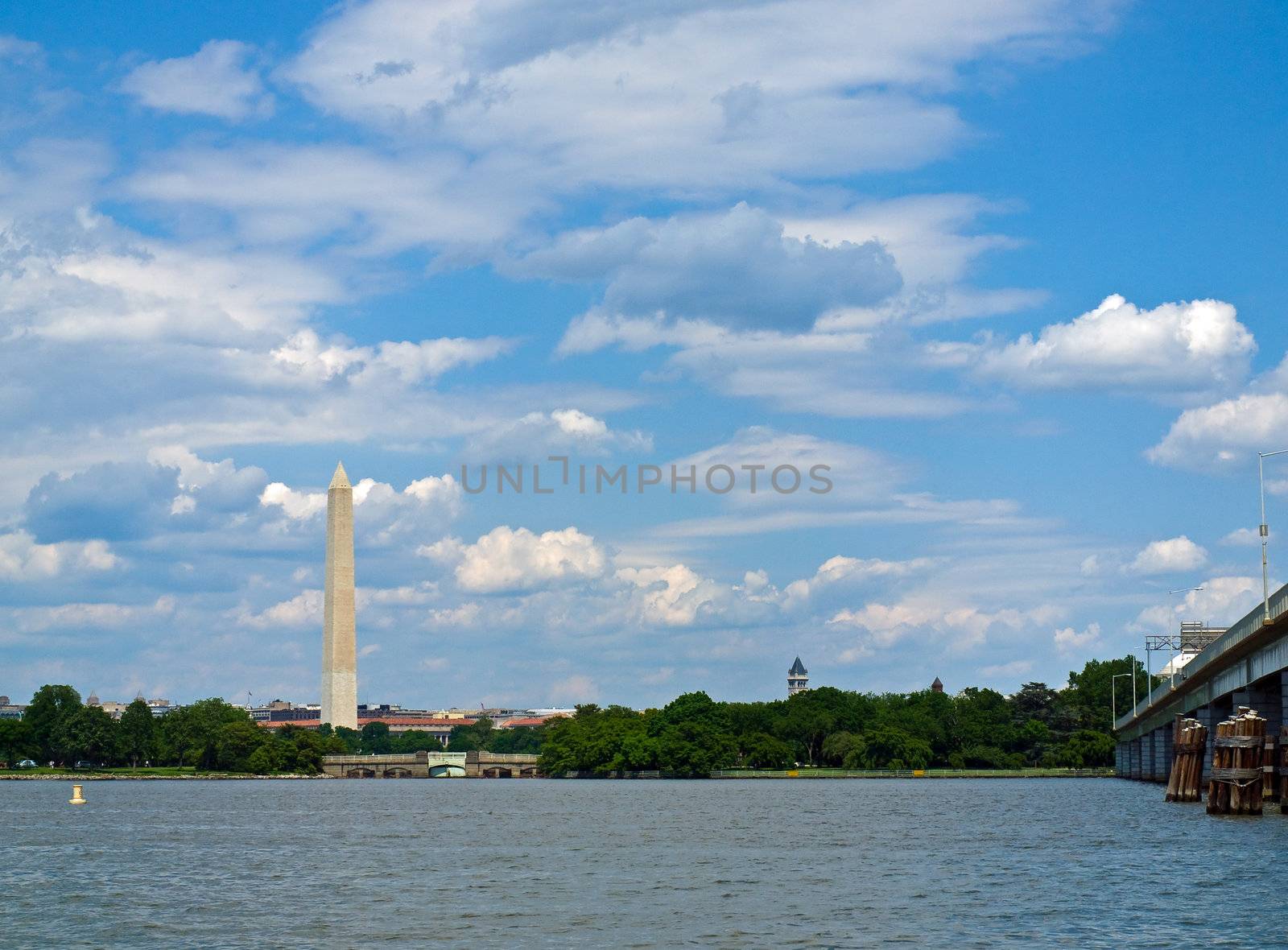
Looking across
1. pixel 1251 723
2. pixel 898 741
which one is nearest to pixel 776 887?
pixel 1251 723

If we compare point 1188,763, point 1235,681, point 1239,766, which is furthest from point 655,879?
point 1188,763

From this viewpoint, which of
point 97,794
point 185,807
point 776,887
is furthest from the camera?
point 97,794

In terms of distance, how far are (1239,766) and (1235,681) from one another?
1610cm

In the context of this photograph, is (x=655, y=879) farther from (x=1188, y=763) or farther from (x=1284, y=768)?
(x=1188, y=763)

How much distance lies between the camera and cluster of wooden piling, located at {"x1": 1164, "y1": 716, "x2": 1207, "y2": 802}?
7738 centimetres

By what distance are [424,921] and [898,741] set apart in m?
163

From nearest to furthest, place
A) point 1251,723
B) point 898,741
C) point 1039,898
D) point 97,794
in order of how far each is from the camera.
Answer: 1. point 1039,898
2. point 1251,723
3. point 97,794
4. point 898,741

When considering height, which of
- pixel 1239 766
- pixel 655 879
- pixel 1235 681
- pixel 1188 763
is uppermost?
pixel 1235 681

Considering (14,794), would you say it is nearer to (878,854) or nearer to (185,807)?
(185,807)

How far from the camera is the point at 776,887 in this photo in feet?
160

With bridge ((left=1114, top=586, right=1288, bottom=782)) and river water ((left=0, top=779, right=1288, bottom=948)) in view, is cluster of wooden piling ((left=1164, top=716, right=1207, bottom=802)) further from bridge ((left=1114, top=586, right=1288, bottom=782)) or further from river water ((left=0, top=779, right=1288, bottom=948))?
bridge ((left=1114, top=586, right=1288, bottom=782))

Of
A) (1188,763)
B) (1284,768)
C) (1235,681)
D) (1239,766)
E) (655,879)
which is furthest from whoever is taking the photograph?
(1188,763)

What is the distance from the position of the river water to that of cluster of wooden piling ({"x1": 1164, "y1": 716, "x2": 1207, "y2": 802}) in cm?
100

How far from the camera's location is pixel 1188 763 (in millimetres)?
81625
